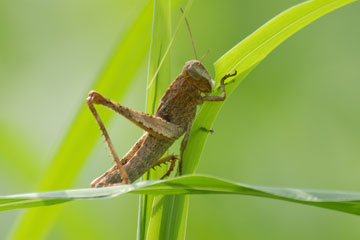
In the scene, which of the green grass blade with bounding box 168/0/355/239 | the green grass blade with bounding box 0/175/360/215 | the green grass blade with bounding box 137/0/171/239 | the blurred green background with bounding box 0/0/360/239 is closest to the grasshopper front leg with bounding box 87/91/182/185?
the green grass blade with bounding box 137/0/171/239

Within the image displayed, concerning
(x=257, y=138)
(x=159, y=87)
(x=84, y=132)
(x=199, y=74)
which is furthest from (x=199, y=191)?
(x=257, y=138)

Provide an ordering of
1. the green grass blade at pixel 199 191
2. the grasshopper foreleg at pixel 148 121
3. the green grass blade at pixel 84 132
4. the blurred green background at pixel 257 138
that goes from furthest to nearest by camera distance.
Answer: the blurred green background at pixel 257 138, the grasshopper foreleg at pixel 148 121, the green grass blade at pixel 84 132, the green grass blade at pixel 199 191

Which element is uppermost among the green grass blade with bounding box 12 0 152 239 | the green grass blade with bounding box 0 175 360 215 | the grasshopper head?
the grasshopper head

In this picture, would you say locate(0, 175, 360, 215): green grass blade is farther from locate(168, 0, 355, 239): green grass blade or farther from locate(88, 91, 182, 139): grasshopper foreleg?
locate(88, 91, 182, 139): grasshopper foreleg

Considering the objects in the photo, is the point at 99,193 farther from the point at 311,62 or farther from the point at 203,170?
the point at 311,62

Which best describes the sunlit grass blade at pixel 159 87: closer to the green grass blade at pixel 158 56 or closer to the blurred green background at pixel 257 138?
the green grass blade at pixel 158 56

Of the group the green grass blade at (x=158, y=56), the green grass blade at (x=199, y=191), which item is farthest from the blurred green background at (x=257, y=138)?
the green grass blade at (x=199, y=191)
